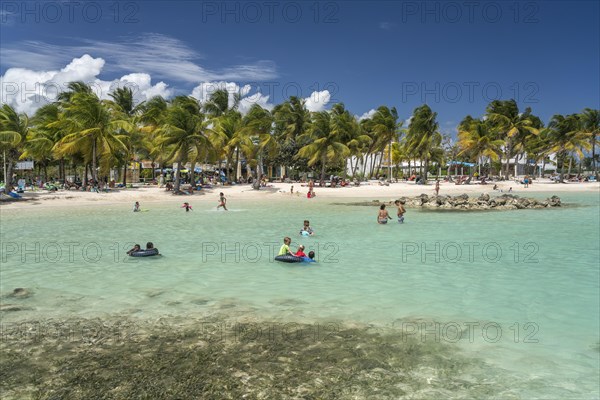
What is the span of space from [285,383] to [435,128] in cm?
5831

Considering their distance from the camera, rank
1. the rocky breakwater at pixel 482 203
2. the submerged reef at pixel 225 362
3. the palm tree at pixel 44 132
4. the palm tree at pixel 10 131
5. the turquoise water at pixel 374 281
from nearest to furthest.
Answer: the submerged reef at pixel 225 362
the turquoise water at pixel 374 281
the rocky breakwater at pixel 482 203
the palm tree at pixel 10 131
the palm tree at pixel 44 132

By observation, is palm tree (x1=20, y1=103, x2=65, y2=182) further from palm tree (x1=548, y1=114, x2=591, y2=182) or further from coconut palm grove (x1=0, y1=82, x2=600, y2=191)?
palm tree (x1=548, y1=114, x2=591, y2=182)

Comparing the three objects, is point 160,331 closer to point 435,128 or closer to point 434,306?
point 434,306

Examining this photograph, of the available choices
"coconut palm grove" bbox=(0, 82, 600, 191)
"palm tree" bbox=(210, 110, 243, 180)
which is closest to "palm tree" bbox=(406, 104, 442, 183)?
"coconut palm grove" bbox=(0, 82, 600, 191)

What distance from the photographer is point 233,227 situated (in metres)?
24.4

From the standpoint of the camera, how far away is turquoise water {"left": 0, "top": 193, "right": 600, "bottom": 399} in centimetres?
820

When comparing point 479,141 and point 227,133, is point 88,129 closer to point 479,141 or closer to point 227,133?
point 227,133

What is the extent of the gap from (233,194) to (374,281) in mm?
34654

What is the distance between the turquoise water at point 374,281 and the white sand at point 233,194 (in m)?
14.2

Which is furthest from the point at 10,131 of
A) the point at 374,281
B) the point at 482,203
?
the point at 482,203

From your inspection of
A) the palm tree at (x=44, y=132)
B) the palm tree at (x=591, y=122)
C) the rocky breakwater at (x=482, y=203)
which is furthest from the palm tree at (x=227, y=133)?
the palm tree at (x=591, y=122)

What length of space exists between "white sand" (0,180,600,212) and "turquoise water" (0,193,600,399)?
46.7 feet

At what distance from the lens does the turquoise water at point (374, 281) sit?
8.20 meters

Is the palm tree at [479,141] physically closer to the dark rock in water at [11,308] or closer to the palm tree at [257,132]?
the palm tree at [257,132]
